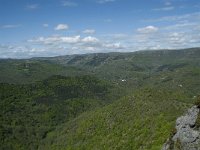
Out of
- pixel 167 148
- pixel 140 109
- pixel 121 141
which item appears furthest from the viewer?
pixel 140 109

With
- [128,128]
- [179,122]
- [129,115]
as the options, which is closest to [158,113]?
[128,128]

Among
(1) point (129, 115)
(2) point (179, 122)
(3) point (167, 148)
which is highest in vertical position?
(2) point (179, 122)

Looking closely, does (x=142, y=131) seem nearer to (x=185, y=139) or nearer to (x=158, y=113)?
(x=158, y=113)

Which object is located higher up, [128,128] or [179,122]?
[179,122]

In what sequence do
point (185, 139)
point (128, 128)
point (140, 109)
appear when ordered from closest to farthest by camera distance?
1. point (185, 139)
2. point (128, 128)
3. point (140, 109)

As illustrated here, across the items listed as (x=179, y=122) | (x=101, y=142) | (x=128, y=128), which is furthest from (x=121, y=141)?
(x=179, y=122)

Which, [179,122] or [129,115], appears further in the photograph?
[129,115]

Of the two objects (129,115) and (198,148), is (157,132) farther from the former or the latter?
(198,148)
